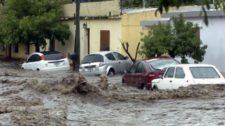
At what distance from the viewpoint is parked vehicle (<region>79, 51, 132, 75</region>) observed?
3441cm

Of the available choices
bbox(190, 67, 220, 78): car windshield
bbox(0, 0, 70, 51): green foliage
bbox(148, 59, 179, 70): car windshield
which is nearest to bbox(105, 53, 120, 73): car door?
bbox(148, 59, 179, 70): car windshield

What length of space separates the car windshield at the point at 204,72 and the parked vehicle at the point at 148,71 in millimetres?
2899

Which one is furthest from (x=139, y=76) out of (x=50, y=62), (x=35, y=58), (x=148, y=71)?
(x=35, y=58)

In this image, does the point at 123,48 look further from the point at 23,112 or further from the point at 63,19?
the point at 23,112

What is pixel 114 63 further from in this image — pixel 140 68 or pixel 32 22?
pixel 32 22

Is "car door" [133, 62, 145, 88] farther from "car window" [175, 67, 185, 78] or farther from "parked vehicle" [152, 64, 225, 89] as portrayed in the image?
"car window" [175, 67, 185, 78]

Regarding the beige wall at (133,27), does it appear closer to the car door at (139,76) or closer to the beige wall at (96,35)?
the beige wall at (96,35)

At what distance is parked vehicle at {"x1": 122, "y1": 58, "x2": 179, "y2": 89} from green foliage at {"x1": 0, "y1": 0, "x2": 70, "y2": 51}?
786 inches

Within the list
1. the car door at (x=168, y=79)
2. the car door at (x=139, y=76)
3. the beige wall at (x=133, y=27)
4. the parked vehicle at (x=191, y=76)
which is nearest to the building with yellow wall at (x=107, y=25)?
the beige wall at (x=133, y=27)

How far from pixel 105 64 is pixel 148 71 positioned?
33.4 ft

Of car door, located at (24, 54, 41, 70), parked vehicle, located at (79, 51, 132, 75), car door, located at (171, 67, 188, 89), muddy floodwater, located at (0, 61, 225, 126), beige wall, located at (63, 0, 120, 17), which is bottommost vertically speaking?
car door, located at (24, 54, 41, 70)

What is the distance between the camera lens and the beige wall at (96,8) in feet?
135

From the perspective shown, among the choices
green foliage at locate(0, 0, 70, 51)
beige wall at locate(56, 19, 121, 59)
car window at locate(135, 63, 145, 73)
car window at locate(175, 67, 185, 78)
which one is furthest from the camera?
green foliage at locate(0, 0, 70, 51)

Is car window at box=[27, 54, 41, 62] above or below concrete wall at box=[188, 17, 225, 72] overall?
below
